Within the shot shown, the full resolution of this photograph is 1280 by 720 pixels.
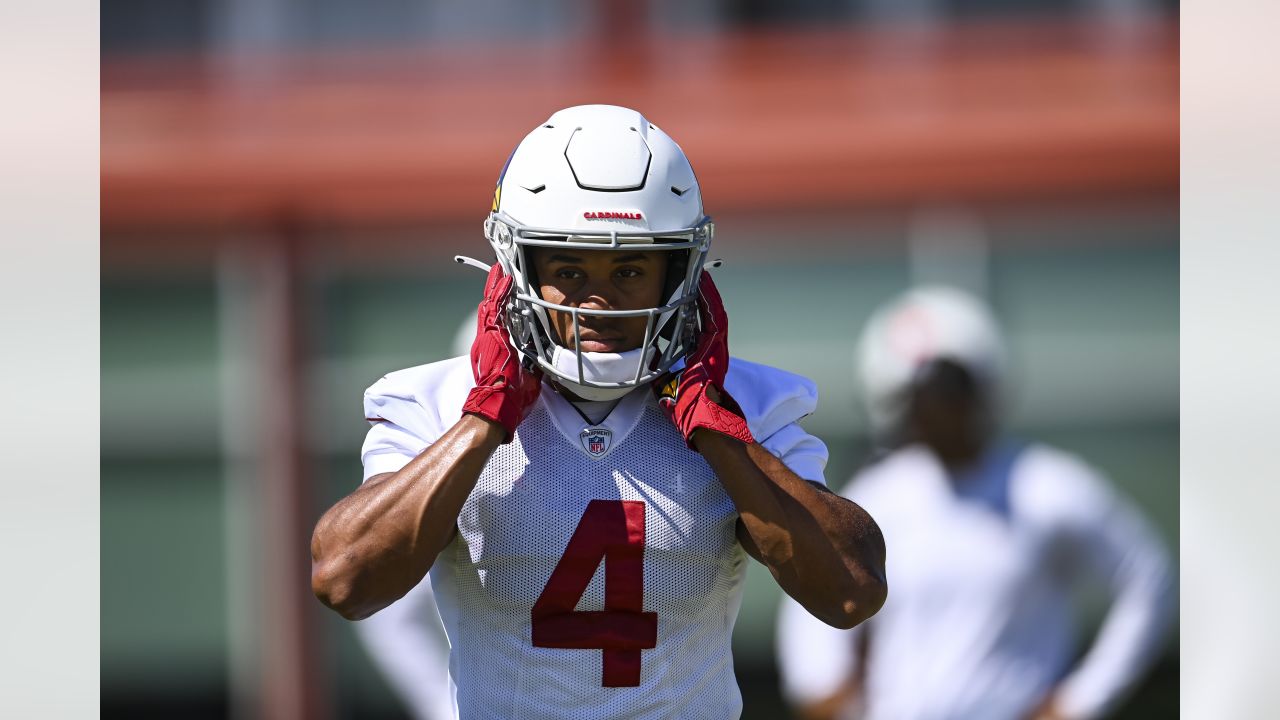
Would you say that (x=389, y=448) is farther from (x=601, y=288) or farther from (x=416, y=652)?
(x=416, y=652)

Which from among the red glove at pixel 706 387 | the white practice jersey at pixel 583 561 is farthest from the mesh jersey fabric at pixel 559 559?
the red glove at pixel 706 387

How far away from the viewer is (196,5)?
26.3ft

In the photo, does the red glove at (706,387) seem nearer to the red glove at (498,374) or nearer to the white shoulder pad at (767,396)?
the white shoulder pad at (767,396)

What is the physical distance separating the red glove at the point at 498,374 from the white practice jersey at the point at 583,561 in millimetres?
99

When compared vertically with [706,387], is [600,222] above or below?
above

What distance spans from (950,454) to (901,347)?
0.40 metres

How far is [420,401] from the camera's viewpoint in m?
2.29

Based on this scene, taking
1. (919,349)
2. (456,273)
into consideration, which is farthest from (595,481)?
(456,273)

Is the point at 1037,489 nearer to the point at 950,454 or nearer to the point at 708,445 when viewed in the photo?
the point at 950,454

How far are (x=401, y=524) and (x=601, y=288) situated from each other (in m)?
0.44

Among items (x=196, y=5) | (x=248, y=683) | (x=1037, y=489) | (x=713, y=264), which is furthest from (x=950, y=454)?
(x=196, y=5)

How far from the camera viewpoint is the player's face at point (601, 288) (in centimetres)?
219

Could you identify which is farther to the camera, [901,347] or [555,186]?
[901,347]
